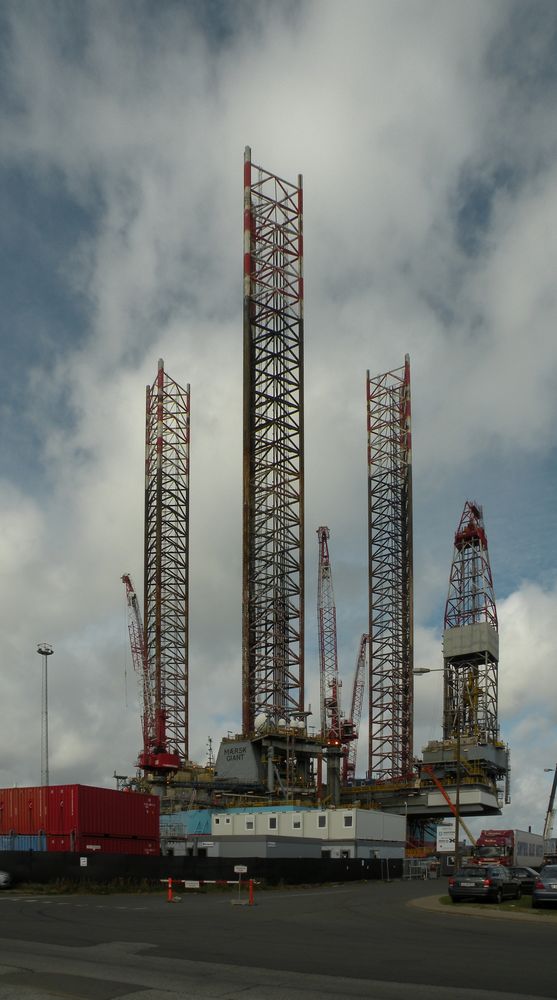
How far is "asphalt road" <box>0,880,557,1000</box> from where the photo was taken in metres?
15.9

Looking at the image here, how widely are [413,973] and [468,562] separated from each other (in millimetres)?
121326

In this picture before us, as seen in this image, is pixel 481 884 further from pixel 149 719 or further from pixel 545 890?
pixel 149 719

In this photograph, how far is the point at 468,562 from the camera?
5394 inches

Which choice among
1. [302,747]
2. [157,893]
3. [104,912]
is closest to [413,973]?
[104,912]

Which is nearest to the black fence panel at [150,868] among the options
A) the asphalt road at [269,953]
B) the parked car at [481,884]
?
the asphalt road at [269,953]

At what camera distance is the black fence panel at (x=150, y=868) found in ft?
157

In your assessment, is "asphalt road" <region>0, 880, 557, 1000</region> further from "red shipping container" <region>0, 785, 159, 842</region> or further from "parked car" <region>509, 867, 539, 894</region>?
"red shipping container" <region>0, 785, 159, 842</region>

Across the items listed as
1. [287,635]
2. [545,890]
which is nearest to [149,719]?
[287,635]

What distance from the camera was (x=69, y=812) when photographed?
57.9 meters

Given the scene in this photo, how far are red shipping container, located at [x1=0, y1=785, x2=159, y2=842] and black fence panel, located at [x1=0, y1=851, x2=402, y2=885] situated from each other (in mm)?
8052

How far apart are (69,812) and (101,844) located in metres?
4.06

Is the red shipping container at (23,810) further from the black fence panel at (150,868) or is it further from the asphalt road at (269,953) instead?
the asphalt road at (269,953)

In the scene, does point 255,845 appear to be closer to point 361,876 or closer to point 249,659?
point 361,876

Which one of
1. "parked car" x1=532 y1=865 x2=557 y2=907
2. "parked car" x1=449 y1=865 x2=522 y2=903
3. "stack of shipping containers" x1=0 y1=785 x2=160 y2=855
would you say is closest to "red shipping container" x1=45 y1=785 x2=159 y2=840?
"stack of shipping containers" x1=0 y1=785 x2=160 y2=855
